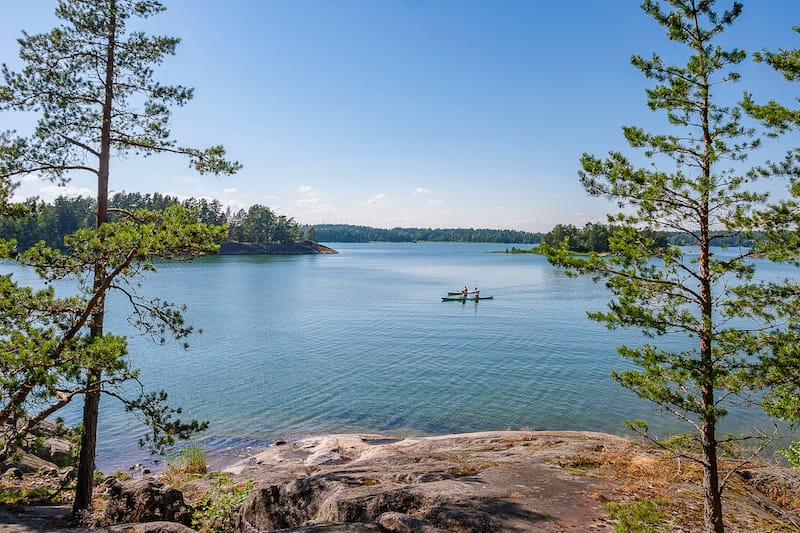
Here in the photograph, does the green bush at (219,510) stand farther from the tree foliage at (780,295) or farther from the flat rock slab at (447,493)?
the tree foliage at (780,295)

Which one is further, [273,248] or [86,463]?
[273,248]

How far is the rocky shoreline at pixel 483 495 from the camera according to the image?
26.2ft

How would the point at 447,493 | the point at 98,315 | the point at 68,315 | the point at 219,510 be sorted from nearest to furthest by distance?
the point at 68,315 < the point at 447,493 < the point at 98,315 < the point at 219,510

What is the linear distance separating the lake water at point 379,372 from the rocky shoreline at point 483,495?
7.34 m

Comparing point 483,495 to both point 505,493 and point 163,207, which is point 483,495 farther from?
point 163,207

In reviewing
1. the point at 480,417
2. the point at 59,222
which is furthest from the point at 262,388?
the point at 59,222

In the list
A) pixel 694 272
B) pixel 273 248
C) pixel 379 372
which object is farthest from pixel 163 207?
pixel 694 272

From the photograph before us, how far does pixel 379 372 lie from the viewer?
92.9ft

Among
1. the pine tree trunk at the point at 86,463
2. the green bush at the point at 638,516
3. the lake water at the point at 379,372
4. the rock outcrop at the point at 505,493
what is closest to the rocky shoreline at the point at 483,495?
the rock outcrop at the point at 505,493

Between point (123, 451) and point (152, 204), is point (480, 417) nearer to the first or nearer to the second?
point (123, 451)

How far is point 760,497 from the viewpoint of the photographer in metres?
10.3

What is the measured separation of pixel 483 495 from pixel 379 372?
1961 cm

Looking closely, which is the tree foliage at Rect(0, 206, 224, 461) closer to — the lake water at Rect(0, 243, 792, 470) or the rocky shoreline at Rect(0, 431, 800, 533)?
the rocky shoreline at Rect(0, 431, 800, 533)

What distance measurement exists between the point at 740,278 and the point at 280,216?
153 meters
